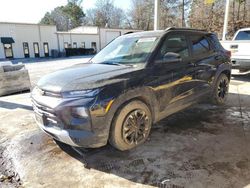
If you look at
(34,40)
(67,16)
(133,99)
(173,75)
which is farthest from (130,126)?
(67,16)

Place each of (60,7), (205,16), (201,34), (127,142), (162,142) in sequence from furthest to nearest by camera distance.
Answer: (60,7) < (205,16) < (201,34) < (162,142) < (127,142)

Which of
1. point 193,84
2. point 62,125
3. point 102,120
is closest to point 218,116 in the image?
point 193,84

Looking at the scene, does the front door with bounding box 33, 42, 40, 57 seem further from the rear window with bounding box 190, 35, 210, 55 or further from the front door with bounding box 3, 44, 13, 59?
the rear window with bounding box 190, 35, 210, 55

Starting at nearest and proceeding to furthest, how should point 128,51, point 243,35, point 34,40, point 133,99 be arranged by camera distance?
→ point 133,99
point 128,51
point 243,35
point 34,40

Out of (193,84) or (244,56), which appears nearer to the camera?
(193,84)

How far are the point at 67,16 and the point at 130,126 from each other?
5579 cm

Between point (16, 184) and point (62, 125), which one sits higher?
point (62, 125)

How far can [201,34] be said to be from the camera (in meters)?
4.76

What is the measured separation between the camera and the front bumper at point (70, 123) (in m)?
2.82

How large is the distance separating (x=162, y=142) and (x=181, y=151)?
390mm

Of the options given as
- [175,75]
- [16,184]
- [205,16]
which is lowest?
[16,184]

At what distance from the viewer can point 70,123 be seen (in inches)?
112

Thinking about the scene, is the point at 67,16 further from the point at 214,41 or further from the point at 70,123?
the point at 70,123

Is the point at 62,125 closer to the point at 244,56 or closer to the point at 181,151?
the point at 181,151
